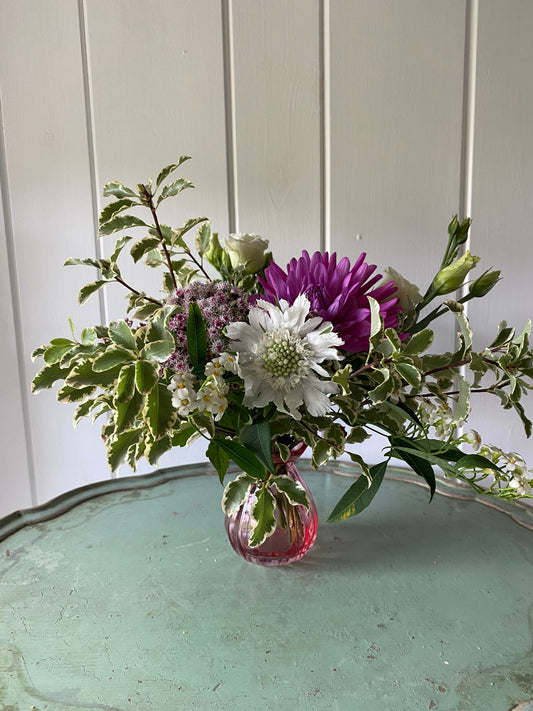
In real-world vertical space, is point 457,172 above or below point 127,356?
above

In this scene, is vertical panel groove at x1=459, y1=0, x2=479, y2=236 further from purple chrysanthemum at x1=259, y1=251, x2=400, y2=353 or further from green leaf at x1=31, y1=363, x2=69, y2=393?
green leaf at x1=31, y1=363, x2=69, y2=393

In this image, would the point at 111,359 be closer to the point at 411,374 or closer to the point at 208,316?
the point at 208,316

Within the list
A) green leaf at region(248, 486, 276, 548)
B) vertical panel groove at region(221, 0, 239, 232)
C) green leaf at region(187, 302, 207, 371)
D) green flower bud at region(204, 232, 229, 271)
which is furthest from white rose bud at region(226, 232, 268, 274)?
vertical panel groove at region(221, 0, 239, 232)

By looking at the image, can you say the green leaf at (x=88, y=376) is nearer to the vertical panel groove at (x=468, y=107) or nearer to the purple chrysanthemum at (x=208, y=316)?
the purple chrysanthemum at (x=208, y=316)

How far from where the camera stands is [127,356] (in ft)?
1.75

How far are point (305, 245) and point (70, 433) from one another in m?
0.53

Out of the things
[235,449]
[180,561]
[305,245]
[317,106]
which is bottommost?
[180,561]

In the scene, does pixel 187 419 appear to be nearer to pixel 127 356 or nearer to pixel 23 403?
pixel 127 356

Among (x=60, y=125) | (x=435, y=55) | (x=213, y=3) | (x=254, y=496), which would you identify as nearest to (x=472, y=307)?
(x=435, y=55)

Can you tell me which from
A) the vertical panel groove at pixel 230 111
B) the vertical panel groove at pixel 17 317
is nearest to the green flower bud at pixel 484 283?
the vertical panel groove at pixel 230 111

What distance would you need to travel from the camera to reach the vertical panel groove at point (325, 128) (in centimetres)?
93

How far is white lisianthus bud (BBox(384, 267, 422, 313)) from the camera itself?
64 centimetres

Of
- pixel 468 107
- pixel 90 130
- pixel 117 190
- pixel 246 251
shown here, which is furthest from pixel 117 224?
pixel 468 107

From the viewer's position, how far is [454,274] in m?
0.65
